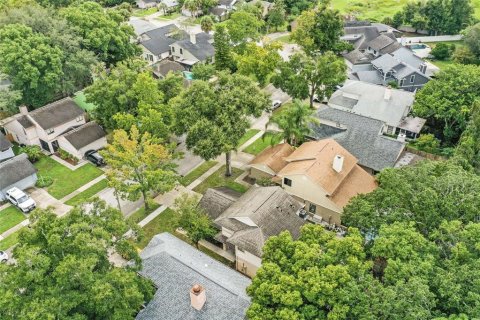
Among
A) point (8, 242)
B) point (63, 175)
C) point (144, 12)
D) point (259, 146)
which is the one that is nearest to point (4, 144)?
point (63, 175)

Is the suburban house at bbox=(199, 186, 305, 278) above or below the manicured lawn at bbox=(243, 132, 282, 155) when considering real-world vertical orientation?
above

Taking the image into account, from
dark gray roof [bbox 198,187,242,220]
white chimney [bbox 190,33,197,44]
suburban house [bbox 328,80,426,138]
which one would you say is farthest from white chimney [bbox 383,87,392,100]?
white chimney [bbox 190,33,197,44]

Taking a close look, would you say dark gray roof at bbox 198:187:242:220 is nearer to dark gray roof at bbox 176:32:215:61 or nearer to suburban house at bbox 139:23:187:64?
dark gray roof at bbox 176:32:215:61

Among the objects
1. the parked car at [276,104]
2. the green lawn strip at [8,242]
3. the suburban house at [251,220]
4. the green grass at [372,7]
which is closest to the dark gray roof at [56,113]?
the green lawn strip at [8,242]

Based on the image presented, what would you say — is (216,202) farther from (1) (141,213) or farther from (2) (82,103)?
(2) (82,103)

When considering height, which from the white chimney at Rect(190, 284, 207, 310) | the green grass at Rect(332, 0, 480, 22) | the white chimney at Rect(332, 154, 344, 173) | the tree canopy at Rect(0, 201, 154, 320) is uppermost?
the tree canopy at Rect(0, 201, 154, 320)

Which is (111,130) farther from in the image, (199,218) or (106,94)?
(199,218)
